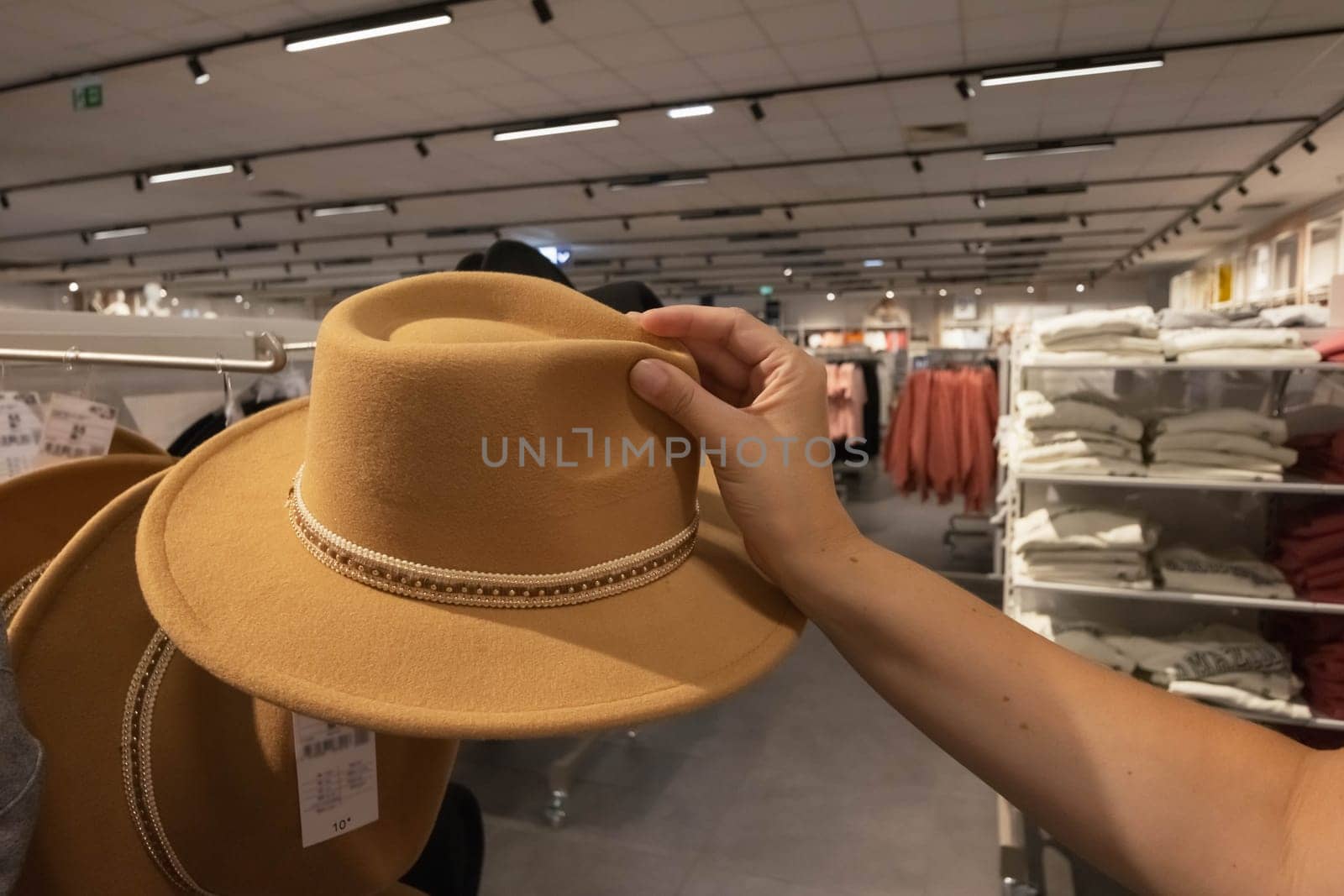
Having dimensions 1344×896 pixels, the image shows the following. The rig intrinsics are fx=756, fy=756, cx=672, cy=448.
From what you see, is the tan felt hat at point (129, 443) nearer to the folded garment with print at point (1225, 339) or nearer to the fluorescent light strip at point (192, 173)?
the folded garment with print at point (1225, 339)

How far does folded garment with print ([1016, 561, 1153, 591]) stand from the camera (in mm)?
2684

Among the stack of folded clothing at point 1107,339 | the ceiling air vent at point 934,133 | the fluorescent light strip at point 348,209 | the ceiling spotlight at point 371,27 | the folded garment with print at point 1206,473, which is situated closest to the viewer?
the folded garment with print at point 1206,473

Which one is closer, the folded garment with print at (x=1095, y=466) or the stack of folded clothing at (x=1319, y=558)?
the stack of folded clothing at (x=1319, y=558)

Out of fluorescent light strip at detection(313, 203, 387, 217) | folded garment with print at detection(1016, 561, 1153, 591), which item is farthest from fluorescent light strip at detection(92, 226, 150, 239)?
folded garment with print at detection(1016, 561, 1153, 591)

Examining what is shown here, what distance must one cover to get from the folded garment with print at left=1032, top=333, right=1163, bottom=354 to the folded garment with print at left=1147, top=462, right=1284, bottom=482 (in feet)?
1.32

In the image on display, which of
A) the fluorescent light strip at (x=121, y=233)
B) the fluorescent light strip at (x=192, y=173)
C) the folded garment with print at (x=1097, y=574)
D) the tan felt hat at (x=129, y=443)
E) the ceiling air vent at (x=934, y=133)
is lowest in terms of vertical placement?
the folded garment with print at (x=1097, y=574)

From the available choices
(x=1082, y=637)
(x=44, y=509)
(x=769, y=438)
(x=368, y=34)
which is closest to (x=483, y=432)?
(x=769, y=438)

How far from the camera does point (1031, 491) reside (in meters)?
3.16

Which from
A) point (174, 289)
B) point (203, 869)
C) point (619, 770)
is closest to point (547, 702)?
point (203, 869)

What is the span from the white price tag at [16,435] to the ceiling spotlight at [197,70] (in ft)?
19.3

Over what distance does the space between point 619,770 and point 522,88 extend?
5516 mm

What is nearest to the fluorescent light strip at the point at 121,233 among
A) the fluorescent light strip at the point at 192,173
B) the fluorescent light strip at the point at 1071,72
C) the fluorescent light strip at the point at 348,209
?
the fluorescent light strip at the point at 348,209

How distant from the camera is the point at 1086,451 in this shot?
2.70m

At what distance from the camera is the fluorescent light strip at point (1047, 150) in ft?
25.7
